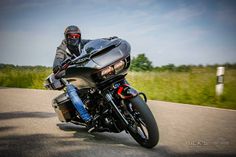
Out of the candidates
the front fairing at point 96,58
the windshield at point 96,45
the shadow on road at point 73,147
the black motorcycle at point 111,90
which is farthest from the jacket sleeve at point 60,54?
the shadow on road at point 73,147

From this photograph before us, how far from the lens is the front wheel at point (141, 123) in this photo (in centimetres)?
400

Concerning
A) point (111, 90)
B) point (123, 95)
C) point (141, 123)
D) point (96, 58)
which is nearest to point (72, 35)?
point (96, 58)

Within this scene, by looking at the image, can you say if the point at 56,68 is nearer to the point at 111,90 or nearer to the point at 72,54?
the point at 72,54

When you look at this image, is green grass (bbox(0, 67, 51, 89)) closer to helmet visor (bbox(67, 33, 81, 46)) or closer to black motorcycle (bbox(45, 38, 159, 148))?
helmet visor (bbox(67, 33, 81, 46))

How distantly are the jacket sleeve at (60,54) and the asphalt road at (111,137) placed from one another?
1232 millimetres

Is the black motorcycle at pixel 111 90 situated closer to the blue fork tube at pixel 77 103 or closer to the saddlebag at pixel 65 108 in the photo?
the blue fork tube at pixel 77 103

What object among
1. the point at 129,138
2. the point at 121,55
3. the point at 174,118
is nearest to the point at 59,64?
the point at 121,55

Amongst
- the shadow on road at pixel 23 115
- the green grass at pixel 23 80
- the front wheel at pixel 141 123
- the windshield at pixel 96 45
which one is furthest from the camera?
the green grass at pixel 23 80

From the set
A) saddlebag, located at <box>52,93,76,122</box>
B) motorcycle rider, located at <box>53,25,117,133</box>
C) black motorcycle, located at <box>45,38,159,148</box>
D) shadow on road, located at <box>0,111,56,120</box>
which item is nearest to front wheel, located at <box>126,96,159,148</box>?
black motorcycle, located at <box>45,38,159,148</box>

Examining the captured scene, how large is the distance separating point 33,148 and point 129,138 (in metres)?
1.61

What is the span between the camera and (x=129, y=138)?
5102 mm

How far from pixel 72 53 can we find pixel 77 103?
108cm

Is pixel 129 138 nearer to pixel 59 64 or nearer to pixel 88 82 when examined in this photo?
pixel 88 82

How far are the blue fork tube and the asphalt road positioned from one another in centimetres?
41
